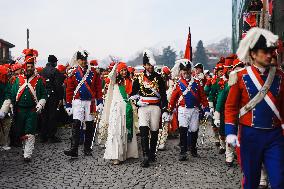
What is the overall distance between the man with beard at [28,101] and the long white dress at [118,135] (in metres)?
1.49

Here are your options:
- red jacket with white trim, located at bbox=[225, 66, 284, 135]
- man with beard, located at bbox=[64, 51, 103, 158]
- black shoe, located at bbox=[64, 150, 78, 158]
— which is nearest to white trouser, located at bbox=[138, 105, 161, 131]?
man with beard, located at bbox=[64, 51, 103, 158]

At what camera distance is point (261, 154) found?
4.54 m

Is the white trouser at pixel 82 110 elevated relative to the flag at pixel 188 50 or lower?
lower

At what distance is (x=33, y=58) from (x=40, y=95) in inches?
31.5

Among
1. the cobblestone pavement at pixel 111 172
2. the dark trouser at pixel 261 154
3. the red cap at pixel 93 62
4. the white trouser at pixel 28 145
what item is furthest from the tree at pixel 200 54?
the dark trouser at pixel 261 154

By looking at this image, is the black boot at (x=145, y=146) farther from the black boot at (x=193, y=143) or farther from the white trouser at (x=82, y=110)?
the white trouser at (x=82, y=110)

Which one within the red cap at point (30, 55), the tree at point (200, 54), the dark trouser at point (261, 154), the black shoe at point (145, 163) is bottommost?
the black shoe at point (145, 163)

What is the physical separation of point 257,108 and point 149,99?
177 inches

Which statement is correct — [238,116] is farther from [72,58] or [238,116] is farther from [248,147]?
[72,58]

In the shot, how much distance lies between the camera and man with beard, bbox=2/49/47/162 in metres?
9.00

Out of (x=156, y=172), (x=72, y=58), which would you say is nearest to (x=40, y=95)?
(x=72, y=58)

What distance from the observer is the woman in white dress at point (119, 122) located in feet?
29.4

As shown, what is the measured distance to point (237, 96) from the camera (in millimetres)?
4695

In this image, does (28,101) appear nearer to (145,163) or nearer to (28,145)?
(28,145)
